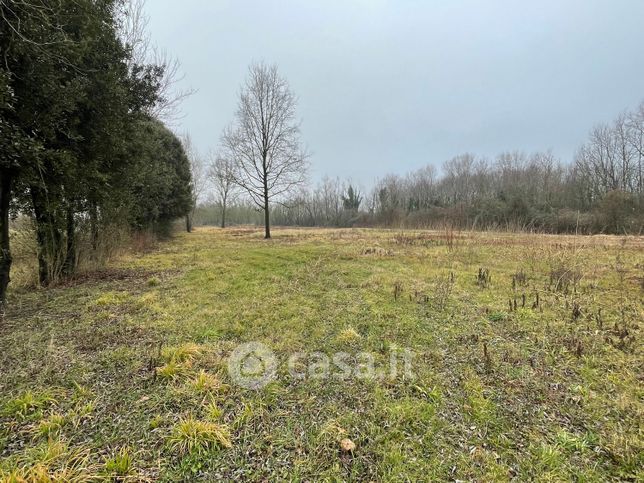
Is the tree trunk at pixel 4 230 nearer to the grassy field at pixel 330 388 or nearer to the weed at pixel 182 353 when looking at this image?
the grassy field at pixel 330 388

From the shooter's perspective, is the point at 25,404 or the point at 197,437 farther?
the point at 25,404

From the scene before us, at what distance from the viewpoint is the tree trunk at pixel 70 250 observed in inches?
256

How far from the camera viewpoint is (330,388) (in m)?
2.58

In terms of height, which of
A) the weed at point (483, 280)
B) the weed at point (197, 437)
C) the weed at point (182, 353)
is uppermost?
the weed at point (483, 280)

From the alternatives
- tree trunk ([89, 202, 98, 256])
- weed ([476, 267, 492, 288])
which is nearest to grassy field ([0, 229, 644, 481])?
weed ([476, 267, 492, 288])

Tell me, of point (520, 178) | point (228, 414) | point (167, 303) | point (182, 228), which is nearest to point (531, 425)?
point (228, 414)

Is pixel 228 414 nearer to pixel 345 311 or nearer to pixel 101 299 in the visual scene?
pixel 345 311
